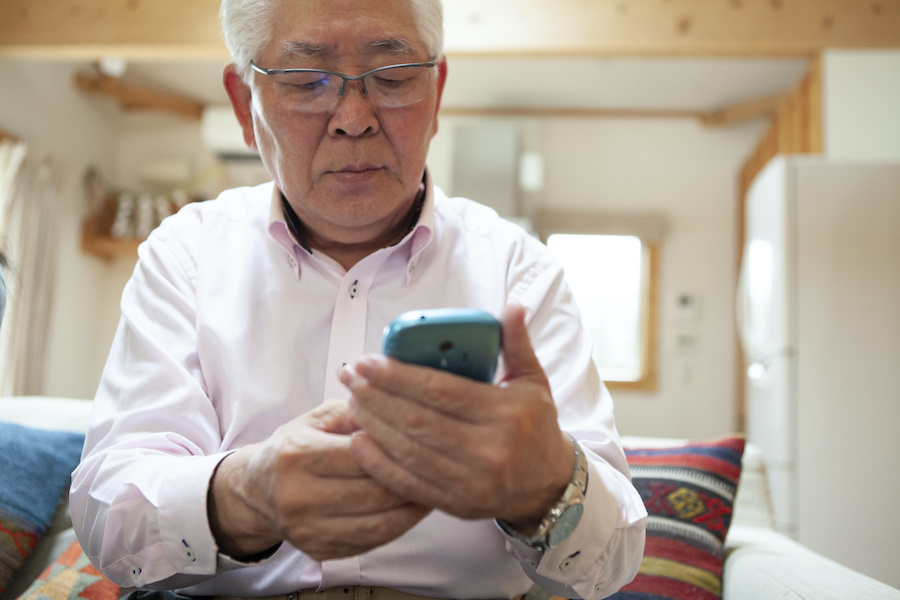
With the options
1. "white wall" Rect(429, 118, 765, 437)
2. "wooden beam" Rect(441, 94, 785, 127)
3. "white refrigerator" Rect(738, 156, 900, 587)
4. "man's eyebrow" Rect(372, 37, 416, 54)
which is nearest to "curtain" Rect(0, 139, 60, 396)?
Result: "white wall" Rect(429, 118, 765, 437)

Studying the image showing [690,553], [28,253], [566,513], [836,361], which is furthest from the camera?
[28,253]

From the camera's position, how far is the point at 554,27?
10.6 ft

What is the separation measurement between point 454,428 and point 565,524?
0.20 meters

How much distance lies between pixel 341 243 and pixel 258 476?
50cm

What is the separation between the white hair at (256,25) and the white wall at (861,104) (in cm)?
278

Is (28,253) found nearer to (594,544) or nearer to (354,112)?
(354,112)

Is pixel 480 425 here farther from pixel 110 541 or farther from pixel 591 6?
pixel 591 6

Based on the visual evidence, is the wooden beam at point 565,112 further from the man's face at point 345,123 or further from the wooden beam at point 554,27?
the man's face at point 345,123

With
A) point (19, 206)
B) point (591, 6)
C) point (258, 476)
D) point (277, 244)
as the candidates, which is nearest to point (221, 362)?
point (277, 244)

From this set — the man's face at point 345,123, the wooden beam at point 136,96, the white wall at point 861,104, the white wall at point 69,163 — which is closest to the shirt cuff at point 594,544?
the man's face at point 345,123

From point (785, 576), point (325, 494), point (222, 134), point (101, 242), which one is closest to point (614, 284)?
point (222, 134)

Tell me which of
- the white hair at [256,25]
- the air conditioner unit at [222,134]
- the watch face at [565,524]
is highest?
the air conditioner unit at [222,134]

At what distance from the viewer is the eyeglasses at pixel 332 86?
0.94 meters

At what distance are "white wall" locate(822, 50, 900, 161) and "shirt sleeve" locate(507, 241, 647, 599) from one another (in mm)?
2747
